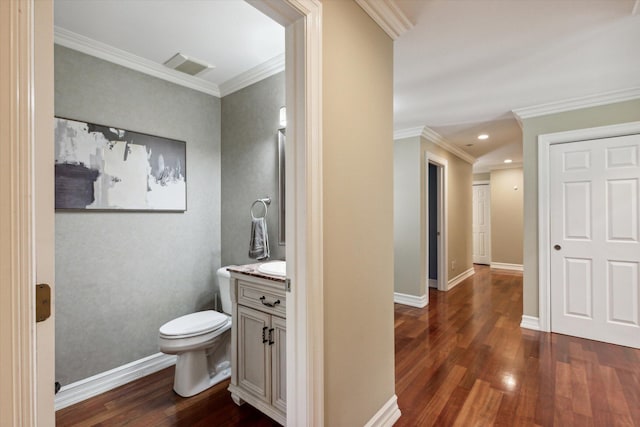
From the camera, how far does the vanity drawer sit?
1638 mm

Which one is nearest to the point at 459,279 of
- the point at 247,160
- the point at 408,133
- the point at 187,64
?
the point at 408,133

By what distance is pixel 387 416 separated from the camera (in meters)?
1.72

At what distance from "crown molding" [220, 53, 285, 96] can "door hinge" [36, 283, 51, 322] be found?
2.12m

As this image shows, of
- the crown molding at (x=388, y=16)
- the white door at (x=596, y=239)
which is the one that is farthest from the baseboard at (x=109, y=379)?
the white door at (x=596, y=239)

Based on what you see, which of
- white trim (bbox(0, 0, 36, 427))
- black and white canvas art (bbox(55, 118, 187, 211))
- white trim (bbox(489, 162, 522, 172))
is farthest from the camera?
white trim (bbox(489, 162, 522, 172))

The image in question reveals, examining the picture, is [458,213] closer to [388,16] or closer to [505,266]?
[505,266]

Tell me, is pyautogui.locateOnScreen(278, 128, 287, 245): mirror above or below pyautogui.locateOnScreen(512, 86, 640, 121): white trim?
below

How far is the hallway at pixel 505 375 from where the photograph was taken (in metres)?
1.83

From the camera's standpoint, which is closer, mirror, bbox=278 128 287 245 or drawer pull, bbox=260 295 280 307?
drawer pull, bbox=260 295 280 307

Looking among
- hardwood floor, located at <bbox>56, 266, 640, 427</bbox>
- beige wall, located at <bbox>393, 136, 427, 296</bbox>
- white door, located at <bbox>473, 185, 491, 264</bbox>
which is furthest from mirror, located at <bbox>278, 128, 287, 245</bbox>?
white door, located at <bbox>473, 185, 491, 264</bbox>

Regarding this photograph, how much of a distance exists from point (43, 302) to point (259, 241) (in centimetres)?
168

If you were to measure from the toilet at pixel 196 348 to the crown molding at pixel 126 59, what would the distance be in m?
1.96

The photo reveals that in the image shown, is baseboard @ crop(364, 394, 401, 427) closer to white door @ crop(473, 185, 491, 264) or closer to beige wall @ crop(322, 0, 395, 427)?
beige wall @ crop(322, 0, 395, 427)

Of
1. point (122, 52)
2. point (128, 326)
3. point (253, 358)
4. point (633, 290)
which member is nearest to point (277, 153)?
point (122, 52)
